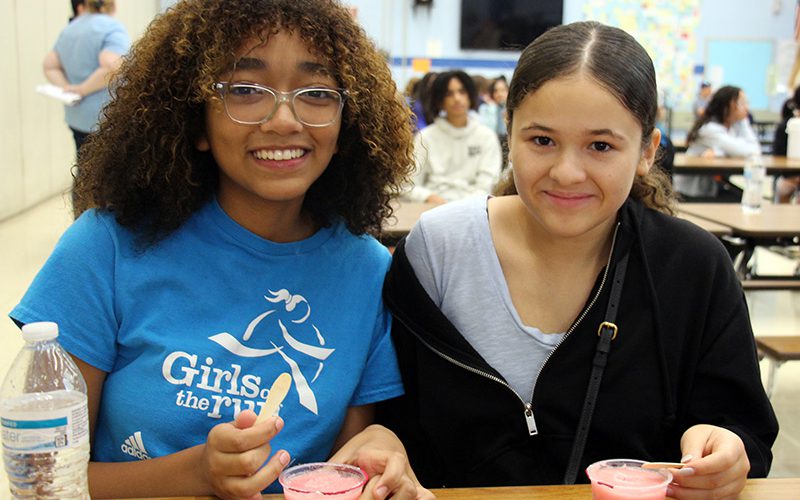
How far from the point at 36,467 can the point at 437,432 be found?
69cm

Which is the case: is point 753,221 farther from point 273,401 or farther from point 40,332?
point 40,332

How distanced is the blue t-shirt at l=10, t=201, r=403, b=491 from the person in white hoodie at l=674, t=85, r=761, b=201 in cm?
582

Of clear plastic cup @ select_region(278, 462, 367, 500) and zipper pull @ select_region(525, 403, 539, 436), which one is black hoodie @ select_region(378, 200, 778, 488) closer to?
zipper pull @ select_region(525, 403, 539, 436)

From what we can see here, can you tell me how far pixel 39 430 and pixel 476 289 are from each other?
2.61 ft

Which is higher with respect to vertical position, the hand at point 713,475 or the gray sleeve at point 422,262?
the gray sleeve at point 422,262

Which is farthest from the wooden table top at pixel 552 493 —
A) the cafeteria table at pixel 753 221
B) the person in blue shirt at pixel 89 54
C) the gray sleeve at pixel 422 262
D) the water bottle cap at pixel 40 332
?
the person in blue shirt at pixel 89 54

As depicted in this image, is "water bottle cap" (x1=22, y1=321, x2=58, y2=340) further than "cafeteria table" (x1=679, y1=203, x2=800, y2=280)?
No

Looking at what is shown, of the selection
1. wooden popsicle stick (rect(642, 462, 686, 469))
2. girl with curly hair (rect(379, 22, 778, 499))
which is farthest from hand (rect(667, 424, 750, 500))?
girl with curly hair (rect(379, 22, 778, 499))

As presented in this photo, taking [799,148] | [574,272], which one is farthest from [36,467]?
[799,148]

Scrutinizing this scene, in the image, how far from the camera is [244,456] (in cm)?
112

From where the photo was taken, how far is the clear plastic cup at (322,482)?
1.05 meters

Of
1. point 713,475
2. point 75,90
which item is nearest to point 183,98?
point 713,475

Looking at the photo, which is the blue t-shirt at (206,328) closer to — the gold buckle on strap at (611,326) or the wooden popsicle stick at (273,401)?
Result: the wooden popsicle stick at (273,401)

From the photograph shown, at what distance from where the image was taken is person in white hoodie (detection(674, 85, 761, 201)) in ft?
22.3
